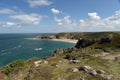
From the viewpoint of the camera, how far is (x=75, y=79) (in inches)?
1230

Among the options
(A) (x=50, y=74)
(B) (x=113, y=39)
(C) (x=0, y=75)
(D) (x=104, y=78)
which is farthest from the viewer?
(B) (x=113, y=39)

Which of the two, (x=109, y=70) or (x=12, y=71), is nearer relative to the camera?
(x=109, y=70)

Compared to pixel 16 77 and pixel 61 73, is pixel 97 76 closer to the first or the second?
pixel 61 73

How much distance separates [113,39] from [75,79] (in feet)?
244

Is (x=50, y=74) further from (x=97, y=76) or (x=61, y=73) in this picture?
(x=97, y=76)

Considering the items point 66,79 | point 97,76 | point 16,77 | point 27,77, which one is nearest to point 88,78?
point 97,76

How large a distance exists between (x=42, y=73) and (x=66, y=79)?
547cm

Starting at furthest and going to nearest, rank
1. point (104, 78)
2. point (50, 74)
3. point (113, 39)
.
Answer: point (113, 39) → point (50, 74) → point (104, 78)

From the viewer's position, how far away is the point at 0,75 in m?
36.8

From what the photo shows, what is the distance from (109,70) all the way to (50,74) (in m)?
12.0

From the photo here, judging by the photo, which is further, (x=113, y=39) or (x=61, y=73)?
(x=113, y=39)

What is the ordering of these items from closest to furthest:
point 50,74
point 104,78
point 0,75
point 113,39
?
point 104,78, point 50,74, point 0,75, point 113,39

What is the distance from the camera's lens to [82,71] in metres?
34.5

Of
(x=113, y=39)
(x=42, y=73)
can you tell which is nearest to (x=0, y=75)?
(x=42, y=73)
